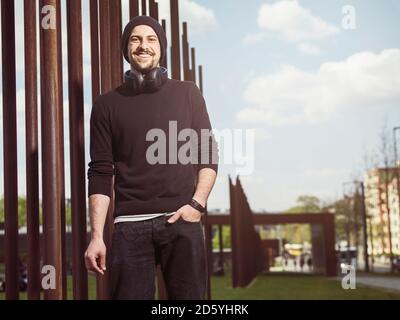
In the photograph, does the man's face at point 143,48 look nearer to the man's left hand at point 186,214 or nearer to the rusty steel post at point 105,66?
the man's left hand at point 186,214

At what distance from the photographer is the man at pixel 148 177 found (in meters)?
2.91

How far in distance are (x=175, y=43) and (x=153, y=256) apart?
419cm

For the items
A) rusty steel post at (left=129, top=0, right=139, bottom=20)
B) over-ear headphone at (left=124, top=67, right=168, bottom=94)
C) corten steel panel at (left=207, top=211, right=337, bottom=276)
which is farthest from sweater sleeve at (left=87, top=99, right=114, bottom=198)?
corten steel panel at (left=207, top=211, right=337, bottom=276)

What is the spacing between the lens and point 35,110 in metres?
3.99

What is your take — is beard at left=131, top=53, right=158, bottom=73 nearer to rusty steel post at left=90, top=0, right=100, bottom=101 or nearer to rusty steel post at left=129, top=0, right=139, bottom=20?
rusty steel post at left=90, top=0, right=100, bottom=101

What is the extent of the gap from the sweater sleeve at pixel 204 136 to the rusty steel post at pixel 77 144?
44.5 inches

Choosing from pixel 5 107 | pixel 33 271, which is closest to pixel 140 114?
pixel 5 107

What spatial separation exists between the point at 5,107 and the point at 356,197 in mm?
40587

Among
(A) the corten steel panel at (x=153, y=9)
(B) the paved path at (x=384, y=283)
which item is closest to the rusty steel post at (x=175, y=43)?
(A) the corten steel panel at (x=153, y=9)

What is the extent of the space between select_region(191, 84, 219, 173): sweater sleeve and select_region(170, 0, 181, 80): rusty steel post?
11.8ft

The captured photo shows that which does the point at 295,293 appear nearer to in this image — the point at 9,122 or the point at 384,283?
the point at 384,283

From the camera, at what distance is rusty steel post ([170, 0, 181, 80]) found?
6688mm

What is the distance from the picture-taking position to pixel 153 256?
293cm

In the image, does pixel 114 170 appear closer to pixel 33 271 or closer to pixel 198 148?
pixel 198 148
